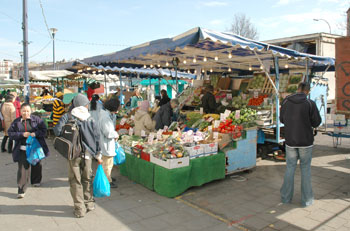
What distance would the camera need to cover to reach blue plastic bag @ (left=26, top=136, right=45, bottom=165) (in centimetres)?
477

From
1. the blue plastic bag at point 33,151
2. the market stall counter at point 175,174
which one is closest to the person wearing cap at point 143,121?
the market stall counter at point 175,174

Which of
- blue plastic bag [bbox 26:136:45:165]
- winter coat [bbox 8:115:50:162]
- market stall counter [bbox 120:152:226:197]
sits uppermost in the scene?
winter coat [bbox 8:115:50:162]

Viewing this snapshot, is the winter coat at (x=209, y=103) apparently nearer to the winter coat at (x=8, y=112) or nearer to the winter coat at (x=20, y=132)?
the winter coat at (x=20, y=132)

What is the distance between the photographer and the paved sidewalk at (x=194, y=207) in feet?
12.1

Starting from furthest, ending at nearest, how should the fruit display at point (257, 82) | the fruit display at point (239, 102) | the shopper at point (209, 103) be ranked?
the fruit display at point (257, 82) < the fruit display at point (239, 102) < the shopper at point (209, 103)

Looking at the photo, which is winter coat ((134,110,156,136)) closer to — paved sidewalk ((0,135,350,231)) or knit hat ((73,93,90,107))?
paved sidewalk ((0,135,350,231))

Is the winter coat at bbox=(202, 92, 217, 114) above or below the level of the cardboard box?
above

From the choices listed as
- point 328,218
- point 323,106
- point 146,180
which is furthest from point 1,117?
point 323,106

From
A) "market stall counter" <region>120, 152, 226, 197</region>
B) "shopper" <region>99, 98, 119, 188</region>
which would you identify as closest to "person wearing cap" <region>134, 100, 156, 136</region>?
"market stall counter" <region>120, 152, 226, 197</region>

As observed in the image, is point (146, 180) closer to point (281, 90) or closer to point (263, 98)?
point (263, 98)

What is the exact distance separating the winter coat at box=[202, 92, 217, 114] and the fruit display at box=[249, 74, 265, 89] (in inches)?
70.3

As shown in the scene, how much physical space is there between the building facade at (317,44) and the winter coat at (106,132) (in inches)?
530

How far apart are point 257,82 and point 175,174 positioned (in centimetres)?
512

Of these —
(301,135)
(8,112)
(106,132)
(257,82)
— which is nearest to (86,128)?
(106,132)
